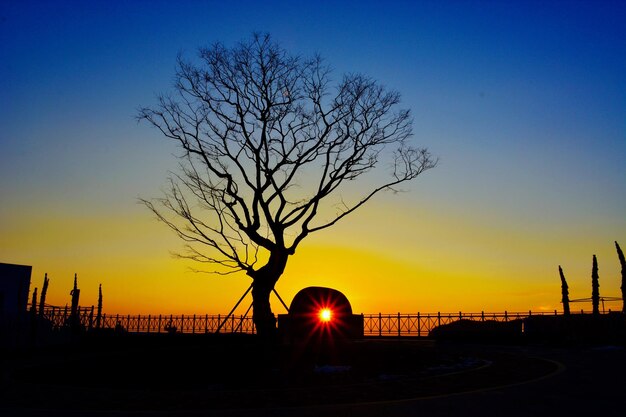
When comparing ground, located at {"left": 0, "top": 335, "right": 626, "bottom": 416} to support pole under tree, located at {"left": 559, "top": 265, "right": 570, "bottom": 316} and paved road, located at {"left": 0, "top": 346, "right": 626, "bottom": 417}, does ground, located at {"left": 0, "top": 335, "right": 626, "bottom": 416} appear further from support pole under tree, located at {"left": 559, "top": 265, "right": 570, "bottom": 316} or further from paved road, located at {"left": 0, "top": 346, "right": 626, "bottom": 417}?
support pole under tree, located at {"left": 559, "top": 265, "right": 570, "bottom": 316}

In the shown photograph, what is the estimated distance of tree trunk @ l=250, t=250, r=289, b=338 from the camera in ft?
77.0

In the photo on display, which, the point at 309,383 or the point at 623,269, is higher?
the point at 623,269

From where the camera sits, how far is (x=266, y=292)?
77.1 ft

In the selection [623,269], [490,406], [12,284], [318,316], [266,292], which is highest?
[623,269]

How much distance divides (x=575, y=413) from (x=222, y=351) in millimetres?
13750

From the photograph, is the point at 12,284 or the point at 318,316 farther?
the point at 12,284

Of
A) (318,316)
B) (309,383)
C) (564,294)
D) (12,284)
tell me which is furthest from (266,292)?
(564,294)

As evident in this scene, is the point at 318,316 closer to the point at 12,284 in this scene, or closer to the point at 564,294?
the point at 12,284

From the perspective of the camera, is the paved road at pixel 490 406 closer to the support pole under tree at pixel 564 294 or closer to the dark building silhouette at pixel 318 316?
the dark building silhouette at pixel 318 316

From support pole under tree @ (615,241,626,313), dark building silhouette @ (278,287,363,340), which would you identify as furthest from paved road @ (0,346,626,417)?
support pole under tree @ (615,241,626,313)

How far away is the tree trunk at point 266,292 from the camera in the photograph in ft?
77.0

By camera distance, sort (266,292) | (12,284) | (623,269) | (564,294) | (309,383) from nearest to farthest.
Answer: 1. (309,383)
2. (266,292)
3. (12,284)
4. (623,269)
5. (564,294)

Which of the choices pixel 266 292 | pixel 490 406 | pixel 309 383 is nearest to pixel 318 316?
Answer: pixel 266 292

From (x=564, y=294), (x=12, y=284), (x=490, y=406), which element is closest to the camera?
(x=490, y=406)
